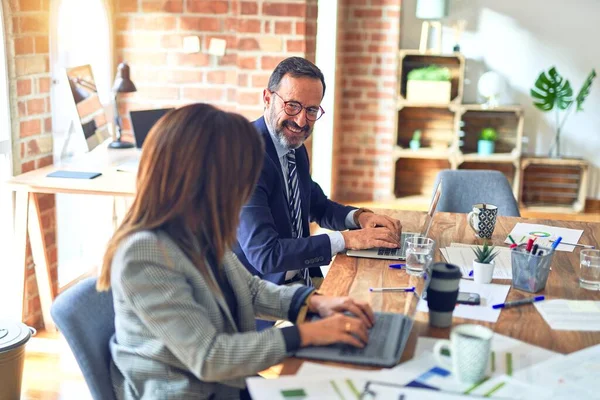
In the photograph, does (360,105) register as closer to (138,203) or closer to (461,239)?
(461,239)

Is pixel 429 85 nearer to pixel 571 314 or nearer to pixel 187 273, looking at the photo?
pixel 571 314

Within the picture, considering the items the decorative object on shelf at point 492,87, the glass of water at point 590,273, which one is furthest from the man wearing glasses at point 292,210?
the decorative object on shelf at point 492,87

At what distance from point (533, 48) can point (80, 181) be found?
424cm

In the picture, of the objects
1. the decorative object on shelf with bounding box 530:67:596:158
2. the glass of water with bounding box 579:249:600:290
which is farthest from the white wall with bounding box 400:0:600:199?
the glass of water with bounding box 579:249:600:290

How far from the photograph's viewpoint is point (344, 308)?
5.79 feet

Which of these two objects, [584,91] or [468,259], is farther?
[584,91]

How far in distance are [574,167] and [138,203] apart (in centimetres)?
546

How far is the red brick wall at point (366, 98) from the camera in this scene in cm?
611

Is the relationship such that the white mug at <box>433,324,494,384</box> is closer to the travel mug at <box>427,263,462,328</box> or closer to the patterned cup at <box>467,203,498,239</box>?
the travel mug at <box>427,263,462,328</box>

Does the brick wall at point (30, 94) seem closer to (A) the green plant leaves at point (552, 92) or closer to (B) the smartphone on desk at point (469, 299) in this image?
(B) the smartphone on desk at point (469, 299)

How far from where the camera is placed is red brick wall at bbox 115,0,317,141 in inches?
158

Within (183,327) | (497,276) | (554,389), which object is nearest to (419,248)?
(497,276)

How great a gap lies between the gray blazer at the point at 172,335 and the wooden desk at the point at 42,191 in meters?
1.49

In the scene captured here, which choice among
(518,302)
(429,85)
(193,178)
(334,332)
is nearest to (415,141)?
(429,85)
